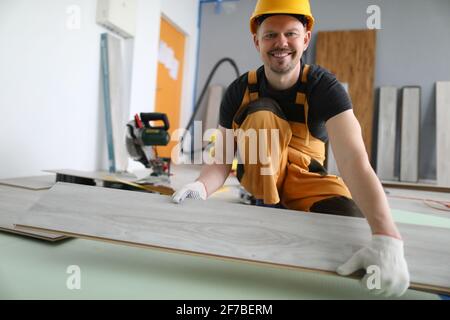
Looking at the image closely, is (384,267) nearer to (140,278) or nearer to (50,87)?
(140,278)

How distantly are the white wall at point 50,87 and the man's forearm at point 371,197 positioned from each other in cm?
236

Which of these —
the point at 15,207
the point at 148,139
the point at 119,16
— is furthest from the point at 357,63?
the point at 15,207

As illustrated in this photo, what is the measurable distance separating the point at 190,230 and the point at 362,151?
0.60 meters

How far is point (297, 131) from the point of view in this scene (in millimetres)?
1362

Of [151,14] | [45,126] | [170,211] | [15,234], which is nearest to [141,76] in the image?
[151,14]

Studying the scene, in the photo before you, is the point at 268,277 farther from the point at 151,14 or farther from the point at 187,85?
the point at 187,85

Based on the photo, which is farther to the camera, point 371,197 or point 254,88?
point 254,88

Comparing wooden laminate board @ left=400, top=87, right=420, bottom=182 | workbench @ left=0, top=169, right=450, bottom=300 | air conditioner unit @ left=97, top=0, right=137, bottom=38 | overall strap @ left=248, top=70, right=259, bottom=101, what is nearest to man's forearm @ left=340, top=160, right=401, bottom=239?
workbench @ left=0, top=169, right=450, bottom=300

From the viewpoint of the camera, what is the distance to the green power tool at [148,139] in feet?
7.61

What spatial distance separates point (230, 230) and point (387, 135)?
4.49 meters

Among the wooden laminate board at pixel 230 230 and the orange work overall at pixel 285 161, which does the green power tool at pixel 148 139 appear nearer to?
the orange work overall at pixel 285 161

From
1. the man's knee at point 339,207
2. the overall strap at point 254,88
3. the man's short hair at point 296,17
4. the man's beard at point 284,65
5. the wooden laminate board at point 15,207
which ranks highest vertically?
the man's short hair at point 296,17

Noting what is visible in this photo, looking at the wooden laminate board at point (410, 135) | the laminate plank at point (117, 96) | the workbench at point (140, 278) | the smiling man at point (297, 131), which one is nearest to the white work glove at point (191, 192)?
the smiling man at point (297, 131)

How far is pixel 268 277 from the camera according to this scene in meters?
0.98
